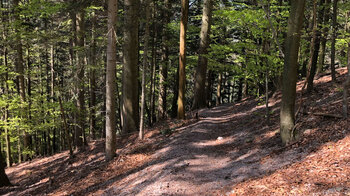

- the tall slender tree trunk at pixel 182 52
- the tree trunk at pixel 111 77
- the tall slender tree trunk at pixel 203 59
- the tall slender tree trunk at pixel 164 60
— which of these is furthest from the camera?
the tall slender tree trunk at pixel 164 60

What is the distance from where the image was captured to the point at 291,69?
772cm


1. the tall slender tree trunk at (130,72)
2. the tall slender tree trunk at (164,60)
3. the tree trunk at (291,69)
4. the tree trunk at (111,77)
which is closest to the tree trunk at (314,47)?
the tree trunk at (291,69)

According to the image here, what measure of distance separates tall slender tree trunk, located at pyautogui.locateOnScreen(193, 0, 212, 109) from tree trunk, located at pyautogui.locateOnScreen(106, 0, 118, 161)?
7.89 metres

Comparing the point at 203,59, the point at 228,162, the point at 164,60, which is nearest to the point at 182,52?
the point at 203,59

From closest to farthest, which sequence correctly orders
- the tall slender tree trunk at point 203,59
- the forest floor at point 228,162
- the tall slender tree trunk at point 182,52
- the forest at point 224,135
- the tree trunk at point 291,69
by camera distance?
1. the forest floor at point 228,162
2. the forest at point 224,135
3. the tree trunk at point 291,69
4. the tall slender tree trunk at point 182,52
5. the tall slender tree trunk at point 203,59

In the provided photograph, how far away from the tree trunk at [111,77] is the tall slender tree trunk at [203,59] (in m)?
7.89

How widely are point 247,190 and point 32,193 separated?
9.44 m

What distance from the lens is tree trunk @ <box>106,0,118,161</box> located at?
9281 mm

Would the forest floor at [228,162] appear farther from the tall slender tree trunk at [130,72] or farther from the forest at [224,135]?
the tall slender tree trunk at [130,72]

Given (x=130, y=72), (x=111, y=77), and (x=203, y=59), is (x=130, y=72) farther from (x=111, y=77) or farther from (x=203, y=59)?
(x=203, y=59)

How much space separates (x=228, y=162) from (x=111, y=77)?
5.44 metres

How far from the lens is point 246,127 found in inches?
468

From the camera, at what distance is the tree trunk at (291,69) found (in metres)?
7.52

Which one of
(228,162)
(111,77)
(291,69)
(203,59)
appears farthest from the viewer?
(203,59)
